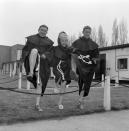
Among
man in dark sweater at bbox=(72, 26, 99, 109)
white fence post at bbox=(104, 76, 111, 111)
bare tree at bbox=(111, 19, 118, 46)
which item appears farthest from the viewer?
bare tree at bbox=(111, 19, 118, 46)

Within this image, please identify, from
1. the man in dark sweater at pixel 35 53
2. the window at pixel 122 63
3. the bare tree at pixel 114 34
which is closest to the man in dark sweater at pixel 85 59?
the man in dark sweater at pixel 35 53

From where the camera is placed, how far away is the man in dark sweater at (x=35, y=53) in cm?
559

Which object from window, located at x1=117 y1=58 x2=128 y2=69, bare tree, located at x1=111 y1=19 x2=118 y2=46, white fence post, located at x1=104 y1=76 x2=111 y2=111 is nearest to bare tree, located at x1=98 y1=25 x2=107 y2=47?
bare tree, located at x1=111 y1=19 x2=118 y2=46

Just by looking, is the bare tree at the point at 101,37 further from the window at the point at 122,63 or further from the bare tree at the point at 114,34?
the window at the point at 122,63

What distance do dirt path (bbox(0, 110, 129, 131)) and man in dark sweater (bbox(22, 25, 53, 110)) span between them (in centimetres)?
120

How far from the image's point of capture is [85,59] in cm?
617

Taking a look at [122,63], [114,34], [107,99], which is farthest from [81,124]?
[114,34]

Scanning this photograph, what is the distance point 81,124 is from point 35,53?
1.90m

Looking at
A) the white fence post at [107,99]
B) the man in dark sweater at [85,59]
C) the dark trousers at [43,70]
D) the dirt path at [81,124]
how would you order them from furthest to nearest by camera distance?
the white fence post at [107,99] < the man in dark sweater at [85,59] < the dark trousers at [43,70] < the dirt path at [81,124]

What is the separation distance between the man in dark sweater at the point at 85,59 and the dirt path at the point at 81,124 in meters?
0.96

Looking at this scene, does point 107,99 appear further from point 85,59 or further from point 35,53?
point 35,53

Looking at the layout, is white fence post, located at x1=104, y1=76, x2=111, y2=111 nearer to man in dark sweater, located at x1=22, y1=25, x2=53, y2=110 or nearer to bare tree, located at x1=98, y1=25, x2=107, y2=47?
man in dark sweater, located at x1=22, y1=25, x2=53, y2=110

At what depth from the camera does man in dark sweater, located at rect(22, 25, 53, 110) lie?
18.3 feet

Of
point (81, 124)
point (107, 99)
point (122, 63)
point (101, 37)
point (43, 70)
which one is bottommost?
point (81, 124)
